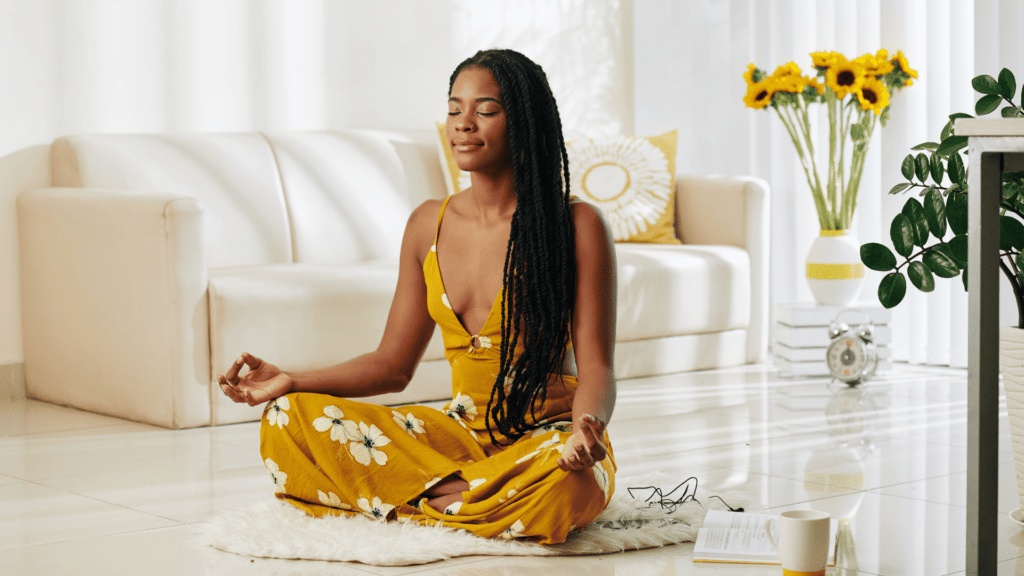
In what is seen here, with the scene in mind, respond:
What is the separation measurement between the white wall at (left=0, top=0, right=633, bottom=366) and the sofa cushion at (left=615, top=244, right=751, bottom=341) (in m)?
1.05

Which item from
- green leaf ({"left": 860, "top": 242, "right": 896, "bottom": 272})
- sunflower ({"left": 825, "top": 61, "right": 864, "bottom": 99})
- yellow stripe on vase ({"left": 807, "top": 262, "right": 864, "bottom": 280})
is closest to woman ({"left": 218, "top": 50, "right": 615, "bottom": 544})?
green leaf ({"left": 860, "top": 242, "right": 896, "bottom": 272})

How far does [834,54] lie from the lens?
12.6 ft

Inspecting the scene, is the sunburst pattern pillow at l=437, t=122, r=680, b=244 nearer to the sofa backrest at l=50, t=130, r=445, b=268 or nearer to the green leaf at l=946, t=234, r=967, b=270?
the sofa backrest at l=50, t=130, r=445, b=268

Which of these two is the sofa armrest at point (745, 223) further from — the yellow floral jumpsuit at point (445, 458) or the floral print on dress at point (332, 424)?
the floral print on dress at point (332, 424)

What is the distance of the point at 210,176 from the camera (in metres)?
3.46

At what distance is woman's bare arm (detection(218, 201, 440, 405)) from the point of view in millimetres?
1883

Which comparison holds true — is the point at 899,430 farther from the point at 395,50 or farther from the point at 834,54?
the point at 395,50

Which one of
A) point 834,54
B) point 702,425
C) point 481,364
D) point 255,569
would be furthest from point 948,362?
point 255,569

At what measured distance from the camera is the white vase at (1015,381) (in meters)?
1.81

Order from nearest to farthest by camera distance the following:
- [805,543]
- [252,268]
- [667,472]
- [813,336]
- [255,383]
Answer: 1. [805,543]
2. [255,383]
3. [667,472]
4. [252,268]
5. [813,336]

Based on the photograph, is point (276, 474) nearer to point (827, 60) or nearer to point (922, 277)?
point (922, 277)

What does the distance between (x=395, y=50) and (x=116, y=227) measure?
156 cm

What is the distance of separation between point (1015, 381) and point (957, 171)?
36 centimetres

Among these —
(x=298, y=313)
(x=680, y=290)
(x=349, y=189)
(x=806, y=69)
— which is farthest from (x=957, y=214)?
(x=806, y=69)
